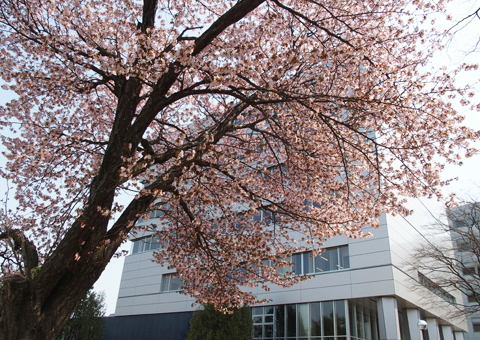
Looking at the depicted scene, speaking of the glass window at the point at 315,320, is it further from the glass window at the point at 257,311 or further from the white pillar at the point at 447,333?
the white pillar at the point at 447,333

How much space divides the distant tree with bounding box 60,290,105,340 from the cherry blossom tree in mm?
11357

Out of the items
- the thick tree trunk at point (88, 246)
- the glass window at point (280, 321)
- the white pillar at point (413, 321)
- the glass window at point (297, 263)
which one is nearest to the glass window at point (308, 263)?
the glass window at point (297, 263)

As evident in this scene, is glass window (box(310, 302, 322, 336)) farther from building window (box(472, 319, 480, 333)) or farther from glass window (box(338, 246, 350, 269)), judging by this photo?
building window (box(472, 319, 480, 333))

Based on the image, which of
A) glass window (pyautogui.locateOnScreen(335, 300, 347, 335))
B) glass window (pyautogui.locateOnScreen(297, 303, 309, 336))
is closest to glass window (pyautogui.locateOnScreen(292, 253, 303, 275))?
glass window (pyautogui.locateOnScreen(297, 303, 309, 336))

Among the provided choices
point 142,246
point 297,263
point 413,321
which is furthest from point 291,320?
point 142,246

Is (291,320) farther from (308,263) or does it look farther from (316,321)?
(308,263)

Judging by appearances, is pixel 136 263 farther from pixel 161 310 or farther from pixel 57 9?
pixel 57 9

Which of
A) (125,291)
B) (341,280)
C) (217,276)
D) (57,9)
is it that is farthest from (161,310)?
(57,9)

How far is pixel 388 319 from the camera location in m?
15.6

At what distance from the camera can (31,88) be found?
6840mm

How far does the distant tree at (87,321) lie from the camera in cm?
1745

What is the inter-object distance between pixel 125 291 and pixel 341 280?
18212mm

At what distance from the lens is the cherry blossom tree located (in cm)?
500

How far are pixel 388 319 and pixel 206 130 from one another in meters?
13.7
